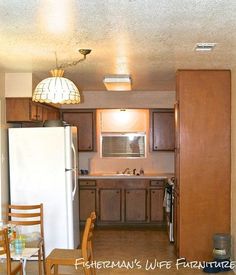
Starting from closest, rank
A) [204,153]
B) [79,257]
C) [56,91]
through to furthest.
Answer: [56,91] < [79,257] < [204,153]

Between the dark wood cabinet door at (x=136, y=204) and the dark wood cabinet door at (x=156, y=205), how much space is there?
128mm

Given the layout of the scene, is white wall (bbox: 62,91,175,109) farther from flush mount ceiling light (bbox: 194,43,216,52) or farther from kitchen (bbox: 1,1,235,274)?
flush mount ceiling light (bbox: 194,43,216,52)

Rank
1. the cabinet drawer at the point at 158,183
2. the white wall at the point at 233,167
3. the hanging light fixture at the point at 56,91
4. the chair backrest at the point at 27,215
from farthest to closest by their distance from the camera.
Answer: the cabinet drawer at the point at 158,183 → the white wall at the point at 233,167 → the chair backrest at the point at 27,215 → the hanging light fixture at the point at 56,91

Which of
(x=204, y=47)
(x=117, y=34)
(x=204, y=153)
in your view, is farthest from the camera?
(x=204, y=153)

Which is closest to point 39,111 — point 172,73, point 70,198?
point 70,198

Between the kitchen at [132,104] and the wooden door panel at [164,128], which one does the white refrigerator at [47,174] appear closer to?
the kitchen at [132,104]

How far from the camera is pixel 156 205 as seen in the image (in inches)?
266

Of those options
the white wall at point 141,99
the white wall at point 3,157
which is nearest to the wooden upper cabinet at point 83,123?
the white wall at point 141,99

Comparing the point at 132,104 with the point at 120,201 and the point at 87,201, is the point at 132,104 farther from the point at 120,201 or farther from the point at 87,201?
the point at 87,201

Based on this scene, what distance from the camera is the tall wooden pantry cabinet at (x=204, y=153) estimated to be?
4617 mm

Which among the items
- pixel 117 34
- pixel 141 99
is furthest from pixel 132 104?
pixel 117 34

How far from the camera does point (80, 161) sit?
7.45m

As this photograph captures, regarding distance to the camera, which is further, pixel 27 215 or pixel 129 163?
pixel 129 163

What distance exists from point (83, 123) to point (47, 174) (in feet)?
7.79
